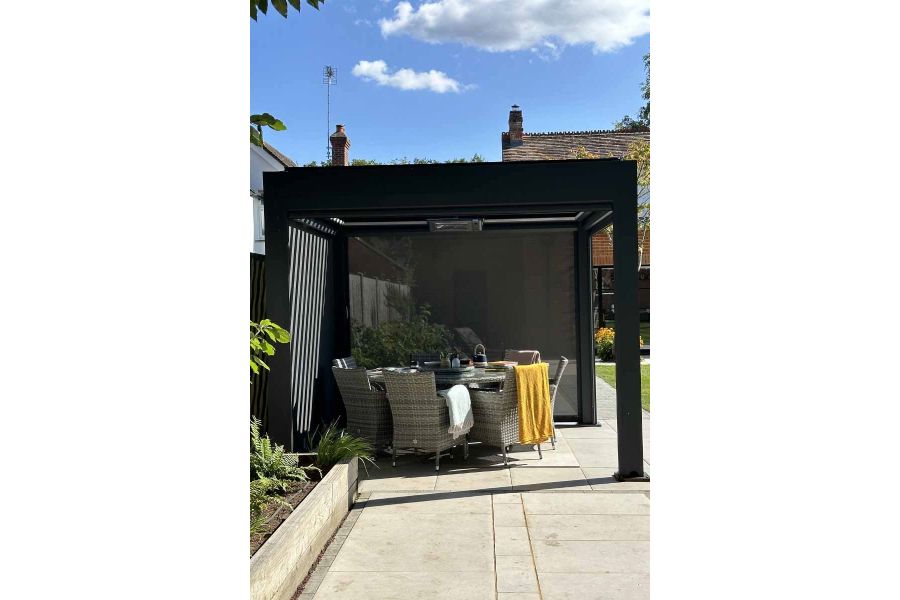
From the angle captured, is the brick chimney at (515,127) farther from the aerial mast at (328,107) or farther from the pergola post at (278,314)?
the pergola post at (278,314)

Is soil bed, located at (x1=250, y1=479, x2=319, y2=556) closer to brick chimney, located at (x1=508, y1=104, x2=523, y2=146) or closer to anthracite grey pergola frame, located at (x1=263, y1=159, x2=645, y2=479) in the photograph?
anthracite grey pergola frame, located at (x1=263, y1=159, x2=645, y2=479)

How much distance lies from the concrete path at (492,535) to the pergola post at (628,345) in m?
0.26

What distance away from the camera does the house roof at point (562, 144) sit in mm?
24125

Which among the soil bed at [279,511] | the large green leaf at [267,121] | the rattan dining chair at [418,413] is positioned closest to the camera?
the large green leaf at [267,121]

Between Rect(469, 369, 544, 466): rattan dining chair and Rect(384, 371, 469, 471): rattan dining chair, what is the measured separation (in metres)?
0.37

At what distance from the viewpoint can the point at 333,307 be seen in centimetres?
798

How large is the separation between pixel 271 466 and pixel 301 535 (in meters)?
0.84

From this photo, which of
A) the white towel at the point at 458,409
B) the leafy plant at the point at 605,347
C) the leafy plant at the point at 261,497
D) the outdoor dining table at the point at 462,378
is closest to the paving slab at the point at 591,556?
the leafy plant at the point at 261,497

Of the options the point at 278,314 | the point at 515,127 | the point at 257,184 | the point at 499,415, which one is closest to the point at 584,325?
the point at 499,415

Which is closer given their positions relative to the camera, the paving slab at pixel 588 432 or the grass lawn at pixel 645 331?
the paving slab at pixel 588 432

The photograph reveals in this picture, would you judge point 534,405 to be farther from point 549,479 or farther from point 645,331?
point 645,331
